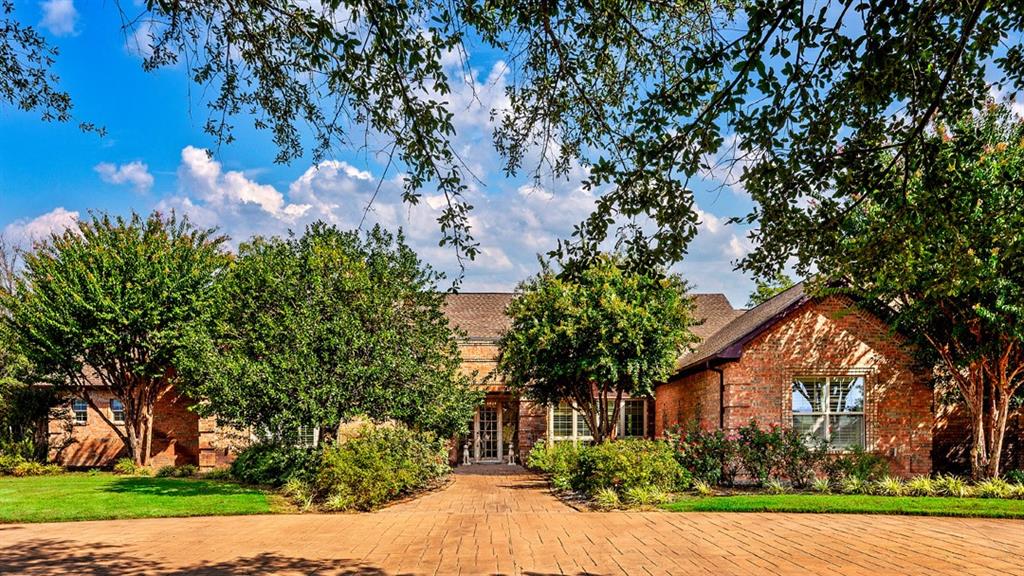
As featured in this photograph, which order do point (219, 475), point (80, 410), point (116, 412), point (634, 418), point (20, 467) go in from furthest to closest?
point (80, 410), point (634, 418), point (116, 412), point (20, 467), point (219, 475)

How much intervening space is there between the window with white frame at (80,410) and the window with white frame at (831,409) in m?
22.5

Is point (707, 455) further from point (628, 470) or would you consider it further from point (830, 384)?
point (830, 384)

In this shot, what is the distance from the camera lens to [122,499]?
13680 millimetres

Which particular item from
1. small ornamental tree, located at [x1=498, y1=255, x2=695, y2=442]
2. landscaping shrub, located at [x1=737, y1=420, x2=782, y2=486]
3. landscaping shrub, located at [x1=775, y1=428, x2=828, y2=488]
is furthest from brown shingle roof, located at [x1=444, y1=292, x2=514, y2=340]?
landscaping shrub, located at [x1=775, y1=428, x2=828, y2=488]

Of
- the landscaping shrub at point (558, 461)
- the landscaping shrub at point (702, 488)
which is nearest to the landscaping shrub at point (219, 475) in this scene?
the landscaping shrub at point (558, 461)

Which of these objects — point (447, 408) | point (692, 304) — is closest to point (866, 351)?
point (692, 304)

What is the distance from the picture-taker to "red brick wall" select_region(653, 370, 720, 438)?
1784 centimetres

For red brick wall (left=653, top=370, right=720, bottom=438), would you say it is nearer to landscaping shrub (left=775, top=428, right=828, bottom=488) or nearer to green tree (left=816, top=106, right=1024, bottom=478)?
landscaping shrub (left=775, top=428, right=828, bottom=488)

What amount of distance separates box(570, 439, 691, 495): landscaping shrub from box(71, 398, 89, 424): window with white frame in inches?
727

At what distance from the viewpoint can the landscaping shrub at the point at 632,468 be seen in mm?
13188

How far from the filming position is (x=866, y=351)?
55.4 feet

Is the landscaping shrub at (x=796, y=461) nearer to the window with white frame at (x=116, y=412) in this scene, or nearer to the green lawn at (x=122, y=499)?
the green lawn at (x=122, y=499)

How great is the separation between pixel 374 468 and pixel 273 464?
4.22m

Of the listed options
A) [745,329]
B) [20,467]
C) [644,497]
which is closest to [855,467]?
[745,329]
